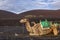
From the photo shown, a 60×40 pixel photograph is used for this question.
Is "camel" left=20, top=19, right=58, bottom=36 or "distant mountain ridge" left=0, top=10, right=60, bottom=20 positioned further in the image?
"distant mountain ridge" left=0, top=10, right=60, bottom=20

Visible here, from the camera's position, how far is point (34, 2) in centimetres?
162

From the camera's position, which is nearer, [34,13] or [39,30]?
[39,30]

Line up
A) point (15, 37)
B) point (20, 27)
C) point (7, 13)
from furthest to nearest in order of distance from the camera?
1. point (7, 13)
2. point (20, 27)
3. point (15, 37)

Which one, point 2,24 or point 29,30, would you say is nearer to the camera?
point 29,30

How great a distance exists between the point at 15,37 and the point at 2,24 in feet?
1.32

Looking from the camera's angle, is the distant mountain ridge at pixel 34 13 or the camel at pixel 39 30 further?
the distant mountain ridge at pixel 34 13

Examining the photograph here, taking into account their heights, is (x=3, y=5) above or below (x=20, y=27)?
above

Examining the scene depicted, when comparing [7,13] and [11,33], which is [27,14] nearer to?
[7,13]

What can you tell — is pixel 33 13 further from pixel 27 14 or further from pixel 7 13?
pixel 7 13

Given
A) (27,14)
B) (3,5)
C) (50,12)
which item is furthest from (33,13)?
(3,5)

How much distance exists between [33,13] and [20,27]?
0.21 m

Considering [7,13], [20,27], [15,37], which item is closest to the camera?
[15,37]

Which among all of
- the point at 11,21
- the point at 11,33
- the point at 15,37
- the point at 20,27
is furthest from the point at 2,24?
the point at 15,37

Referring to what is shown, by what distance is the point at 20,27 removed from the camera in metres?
1.49
